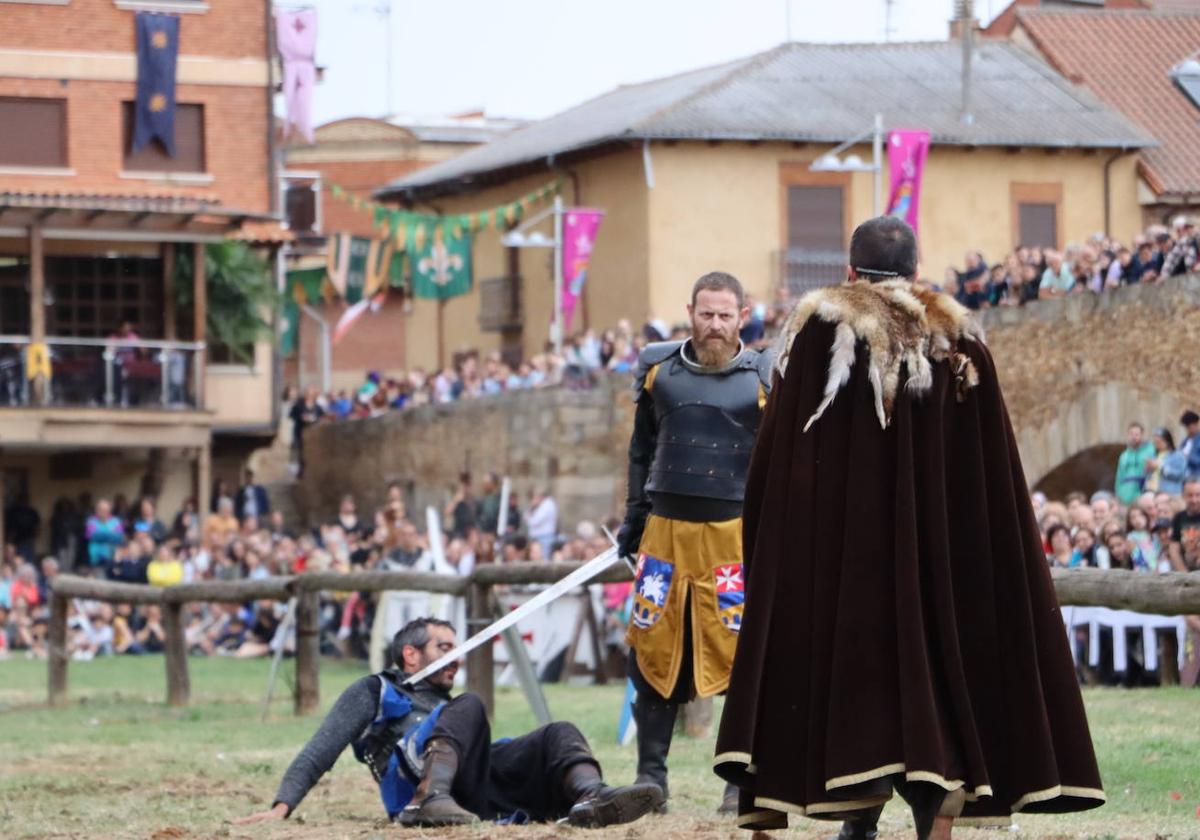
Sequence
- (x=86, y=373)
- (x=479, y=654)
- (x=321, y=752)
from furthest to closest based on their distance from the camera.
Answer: (x=86, y=373) → (x=479, y=654) → (x=321, y=752)

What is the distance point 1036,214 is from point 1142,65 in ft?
17.2

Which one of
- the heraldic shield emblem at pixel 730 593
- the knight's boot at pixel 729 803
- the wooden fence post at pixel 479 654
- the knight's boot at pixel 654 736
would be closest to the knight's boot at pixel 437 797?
the knight's boot at pixel 654 736

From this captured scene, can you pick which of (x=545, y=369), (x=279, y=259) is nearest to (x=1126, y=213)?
(x=545, y=369)

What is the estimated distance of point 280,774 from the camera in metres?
11.1

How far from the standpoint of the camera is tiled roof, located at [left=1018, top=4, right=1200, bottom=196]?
4022cm

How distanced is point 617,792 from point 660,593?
2.55 feet

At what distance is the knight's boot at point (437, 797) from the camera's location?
8.37 m

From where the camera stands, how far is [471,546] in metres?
22.6

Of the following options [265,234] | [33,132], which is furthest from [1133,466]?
[33,132]

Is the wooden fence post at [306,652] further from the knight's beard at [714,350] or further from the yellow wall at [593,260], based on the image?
the yellow wall at [593,260]

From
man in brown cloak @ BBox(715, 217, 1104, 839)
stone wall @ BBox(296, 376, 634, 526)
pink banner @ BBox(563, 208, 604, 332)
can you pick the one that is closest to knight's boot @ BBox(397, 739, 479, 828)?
man in brown cloak @ BBox(715, 217, 1104, 839)

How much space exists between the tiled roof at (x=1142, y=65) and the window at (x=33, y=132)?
691 inches

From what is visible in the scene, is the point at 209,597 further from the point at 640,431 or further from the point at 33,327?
the point at 33,327

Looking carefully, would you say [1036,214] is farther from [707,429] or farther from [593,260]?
[707,429]
